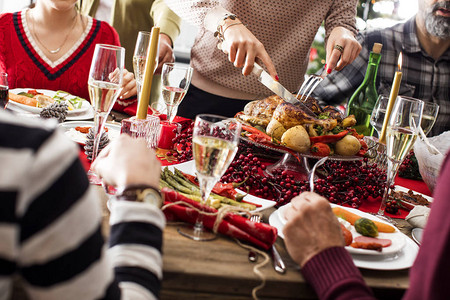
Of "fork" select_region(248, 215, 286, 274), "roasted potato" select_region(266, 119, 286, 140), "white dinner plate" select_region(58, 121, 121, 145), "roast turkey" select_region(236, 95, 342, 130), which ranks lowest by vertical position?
"fork" select_region(248, 215, 286, 274)

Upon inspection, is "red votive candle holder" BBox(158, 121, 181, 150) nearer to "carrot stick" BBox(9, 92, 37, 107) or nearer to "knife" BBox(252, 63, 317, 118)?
"knife" BBox(252, 63, 317, 118)

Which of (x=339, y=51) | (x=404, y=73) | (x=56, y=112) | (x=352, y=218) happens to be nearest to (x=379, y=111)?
(x=339, y=51)

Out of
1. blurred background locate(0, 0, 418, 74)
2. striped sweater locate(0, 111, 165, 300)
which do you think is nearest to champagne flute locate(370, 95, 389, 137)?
striped sweater locate(0, 111, 165, 300)

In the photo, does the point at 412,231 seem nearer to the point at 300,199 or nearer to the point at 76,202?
the point at 300,199

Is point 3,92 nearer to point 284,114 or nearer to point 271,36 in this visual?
point 284,114

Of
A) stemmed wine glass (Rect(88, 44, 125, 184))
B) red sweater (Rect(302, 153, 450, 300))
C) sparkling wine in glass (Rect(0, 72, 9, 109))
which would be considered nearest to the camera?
red sweater (Rect(302, 153, 450, 300))

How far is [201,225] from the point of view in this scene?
96 centimetres

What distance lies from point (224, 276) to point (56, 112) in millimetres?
902

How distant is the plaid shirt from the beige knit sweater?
3.80 feet

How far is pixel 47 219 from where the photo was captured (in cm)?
47

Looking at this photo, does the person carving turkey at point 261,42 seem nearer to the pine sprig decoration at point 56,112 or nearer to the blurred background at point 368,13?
the pine sprig decoration at point 56,112

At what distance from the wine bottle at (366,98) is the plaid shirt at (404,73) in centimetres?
124

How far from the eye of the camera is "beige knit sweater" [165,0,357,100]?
82.6 inches

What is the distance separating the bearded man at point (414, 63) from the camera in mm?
3316
